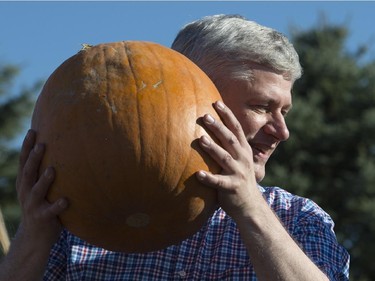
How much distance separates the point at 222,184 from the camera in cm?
354

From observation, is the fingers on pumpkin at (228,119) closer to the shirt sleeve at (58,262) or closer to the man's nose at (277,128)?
the man's nose at (277,128)

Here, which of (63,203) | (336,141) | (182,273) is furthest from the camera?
(336,141)

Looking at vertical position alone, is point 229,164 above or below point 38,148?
below

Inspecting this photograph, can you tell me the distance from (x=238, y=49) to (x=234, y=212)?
1095 mm

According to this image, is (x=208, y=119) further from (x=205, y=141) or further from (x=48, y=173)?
(x=48, y=173)

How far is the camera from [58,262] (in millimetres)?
4391

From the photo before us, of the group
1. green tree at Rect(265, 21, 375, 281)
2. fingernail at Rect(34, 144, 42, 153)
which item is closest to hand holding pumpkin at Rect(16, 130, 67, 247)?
fingernail at Rect(34, 144, 42, 153)

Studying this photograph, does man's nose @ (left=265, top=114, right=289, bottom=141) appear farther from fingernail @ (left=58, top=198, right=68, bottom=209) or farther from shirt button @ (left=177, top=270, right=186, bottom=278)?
fingernail @ (left=58, top=198, right=68, bottom=209)

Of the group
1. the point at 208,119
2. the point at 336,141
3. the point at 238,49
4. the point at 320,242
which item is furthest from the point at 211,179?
the point at 336,141

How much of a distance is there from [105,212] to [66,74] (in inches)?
22.2

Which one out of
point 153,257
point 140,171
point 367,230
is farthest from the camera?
point 367,230

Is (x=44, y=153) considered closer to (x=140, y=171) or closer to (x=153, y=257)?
(x=140, y=171)

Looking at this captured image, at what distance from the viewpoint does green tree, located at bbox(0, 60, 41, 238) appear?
2502 centimetres

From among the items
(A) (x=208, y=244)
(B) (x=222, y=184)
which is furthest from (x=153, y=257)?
(B) (x=222, y=184)
